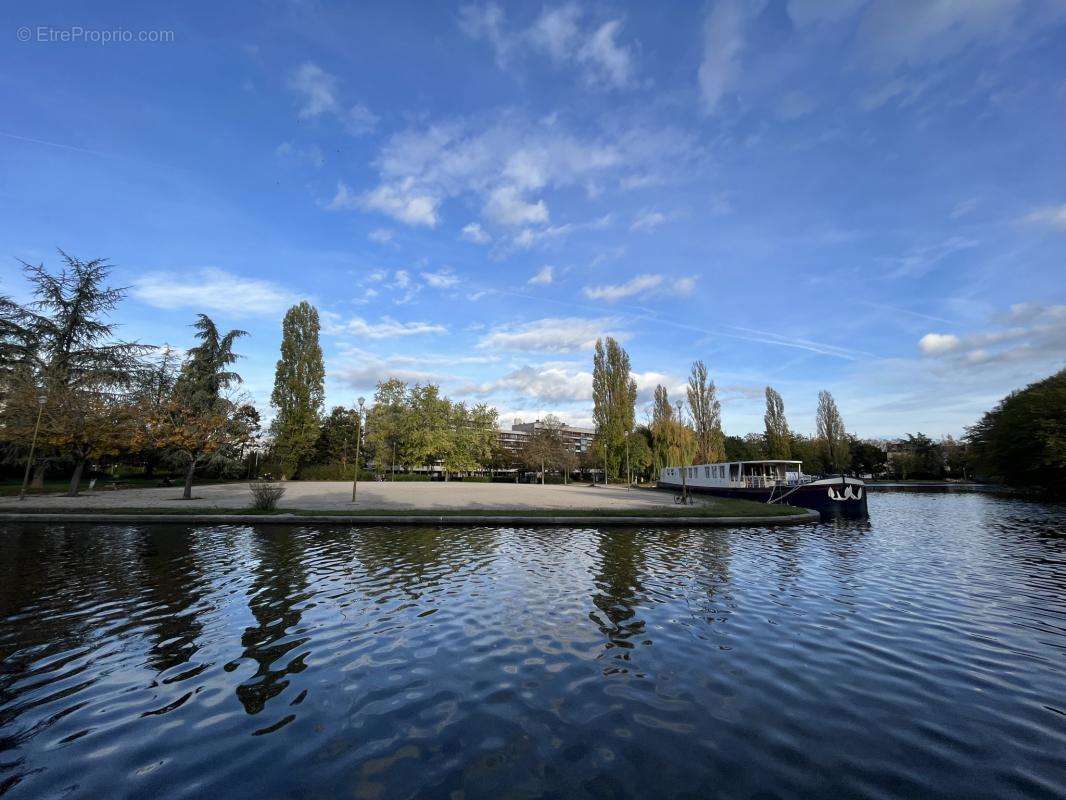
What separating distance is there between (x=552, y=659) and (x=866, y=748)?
350cm

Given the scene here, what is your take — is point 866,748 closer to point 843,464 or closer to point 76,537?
point 76,537

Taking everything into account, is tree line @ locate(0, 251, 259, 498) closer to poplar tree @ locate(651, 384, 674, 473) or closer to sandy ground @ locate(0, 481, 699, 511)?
sandy ground @ locate(0, 481, 699, 511)

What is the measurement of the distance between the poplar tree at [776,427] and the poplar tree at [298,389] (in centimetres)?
6410

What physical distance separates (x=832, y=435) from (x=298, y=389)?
7997 cm

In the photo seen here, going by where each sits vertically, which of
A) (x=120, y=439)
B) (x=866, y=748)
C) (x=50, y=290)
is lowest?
(x=866, y=748)

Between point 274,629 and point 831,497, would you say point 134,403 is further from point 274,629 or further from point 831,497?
point 831,497

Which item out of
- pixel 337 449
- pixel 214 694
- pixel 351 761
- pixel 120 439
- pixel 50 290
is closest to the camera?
pixel 351 761

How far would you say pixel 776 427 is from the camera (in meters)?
71.9

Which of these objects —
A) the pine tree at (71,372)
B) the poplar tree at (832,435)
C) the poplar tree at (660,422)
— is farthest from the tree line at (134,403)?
the poplar tree at (832,435)

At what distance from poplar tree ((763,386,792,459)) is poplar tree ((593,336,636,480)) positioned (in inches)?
988

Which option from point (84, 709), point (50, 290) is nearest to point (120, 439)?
point (50, 290)

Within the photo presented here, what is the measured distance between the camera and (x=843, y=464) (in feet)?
251

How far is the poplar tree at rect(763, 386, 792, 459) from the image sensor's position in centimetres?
7050

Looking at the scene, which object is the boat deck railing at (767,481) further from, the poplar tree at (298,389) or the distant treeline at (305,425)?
the poplar tree at (298,389)
